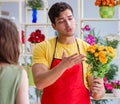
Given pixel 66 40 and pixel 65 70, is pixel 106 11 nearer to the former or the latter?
pixel 66 40

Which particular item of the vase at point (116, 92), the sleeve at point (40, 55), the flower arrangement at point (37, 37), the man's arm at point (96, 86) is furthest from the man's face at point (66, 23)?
the flower arrangement at point (37, 37)

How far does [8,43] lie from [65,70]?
0.55 m

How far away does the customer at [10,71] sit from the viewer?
1262 mm

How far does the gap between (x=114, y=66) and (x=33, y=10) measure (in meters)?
1.31

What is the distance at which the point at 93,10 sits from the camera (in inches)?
179

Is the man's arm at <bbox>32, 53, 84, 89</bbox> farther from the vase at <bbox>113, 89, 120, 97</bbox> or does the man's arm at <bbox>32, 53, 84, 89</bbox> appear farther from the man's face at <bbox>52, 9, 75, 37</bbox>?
the vase at <bbox>113, 89, 120, 97</bbox>

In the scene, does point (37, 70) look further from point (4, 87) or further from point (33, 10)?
point (33, 10)

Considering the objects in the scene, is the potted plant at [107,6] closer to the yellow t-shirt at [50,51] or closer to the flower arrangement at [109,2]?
the flower arrangement at [109,2]

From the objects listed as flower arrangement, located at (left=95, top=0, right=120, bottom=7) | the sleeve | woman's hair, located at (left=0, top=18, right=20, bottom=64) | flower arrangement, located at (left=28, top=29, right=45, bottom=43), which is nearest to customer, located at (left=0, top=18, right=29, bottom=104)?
woman's hair, located at (left=0, top=18, right=20, bottom=64)

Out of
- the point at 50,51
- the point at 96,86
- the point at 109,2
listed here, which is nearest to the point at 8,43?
the point at 50,51

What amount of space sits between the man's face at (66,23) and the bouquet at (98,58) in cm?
15

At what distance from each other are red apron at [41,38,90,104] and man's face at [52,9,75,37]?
17cm

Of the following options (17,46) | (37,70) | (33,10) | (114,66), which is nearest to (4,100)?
(17,46)

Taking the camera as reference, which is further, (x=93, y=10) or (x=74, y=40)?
(x=93, y=10)
